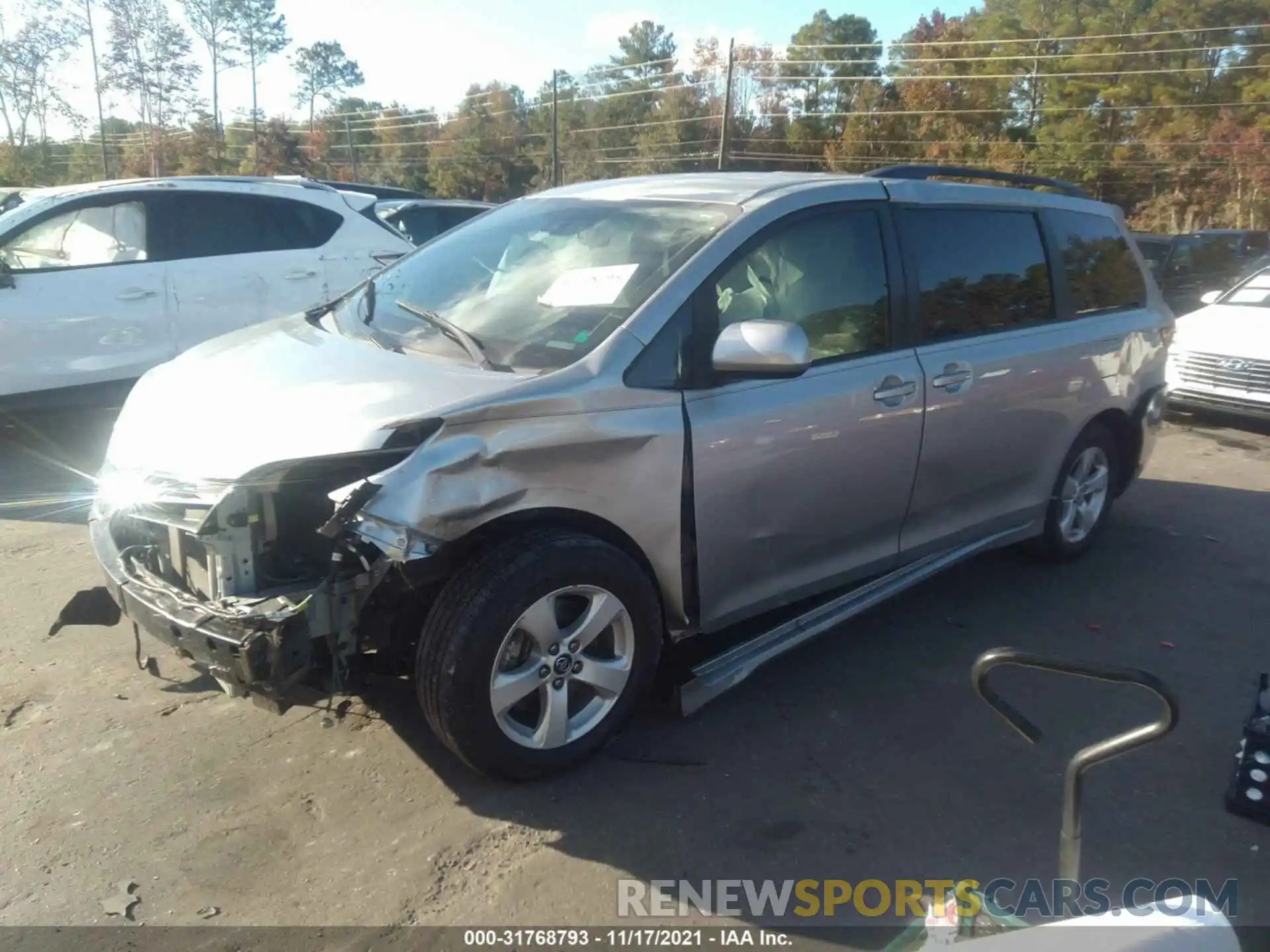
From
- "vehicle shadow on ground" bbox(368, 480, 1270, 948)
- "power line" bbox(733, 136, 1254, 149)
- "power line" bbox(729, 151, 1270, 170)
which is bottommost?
"vehicle shadow on ground" bbox(368, 480, 1270, 948)

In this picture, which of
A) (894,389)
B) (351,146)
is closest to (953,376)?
(894,389)

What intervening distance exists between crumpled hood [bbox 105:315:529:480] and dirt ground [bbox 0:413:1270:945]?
1000 mm

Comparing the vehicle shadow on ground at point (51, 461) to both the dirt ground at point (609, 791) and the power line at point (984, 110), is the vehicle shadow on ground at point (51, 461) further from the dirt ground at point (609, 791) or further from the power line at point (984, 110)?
the power line at point (984, 110)

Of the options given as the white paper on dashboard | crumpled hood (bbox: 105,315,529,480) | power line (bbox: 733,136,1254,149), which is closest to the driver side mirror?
the white paper on dashboard

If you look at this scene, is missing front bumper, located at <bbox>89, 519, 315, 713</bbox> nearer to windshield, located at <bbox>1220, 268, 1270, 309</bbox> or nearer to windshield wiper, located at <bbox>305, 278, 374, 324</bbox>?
windshield wiper, located at <bbox>305, 278, 374, 324</bbox>

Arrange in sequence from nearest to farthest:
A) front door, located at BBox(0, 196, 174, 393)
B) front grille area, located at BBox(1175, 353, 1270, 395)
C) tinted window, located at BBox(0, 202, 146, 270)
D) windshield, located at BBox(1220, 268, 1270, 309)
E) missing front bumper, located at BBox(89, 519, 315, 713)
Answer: missing front bumper, located at BBox(89, 519, 315, 713) → front door, located at BBox(0, 196, 174, 393) → tinted window, located at BBox(0, 202, 146, 270) → front grille area, located at BBox(1175, 353, 1270, 395) → windshield, located at BBox(1220, 268, 1270, 309)

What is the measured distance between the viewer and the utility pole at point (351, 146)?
54953 millimetres

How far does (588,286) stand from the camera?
362 cm

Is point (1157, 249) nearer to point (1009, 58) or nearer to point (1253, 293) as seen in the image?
point (1253, 293)

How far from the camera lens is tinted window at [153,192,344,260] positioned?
7.55m

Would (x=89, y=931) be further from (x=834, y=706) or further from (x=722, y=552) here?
(x=834, y=706)

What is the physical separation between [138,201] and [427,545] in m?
5.85

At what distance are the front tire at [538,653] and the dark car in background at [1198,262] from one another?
1227 centimetres

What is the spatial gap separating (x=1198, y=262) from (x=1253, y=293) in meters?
4.23
